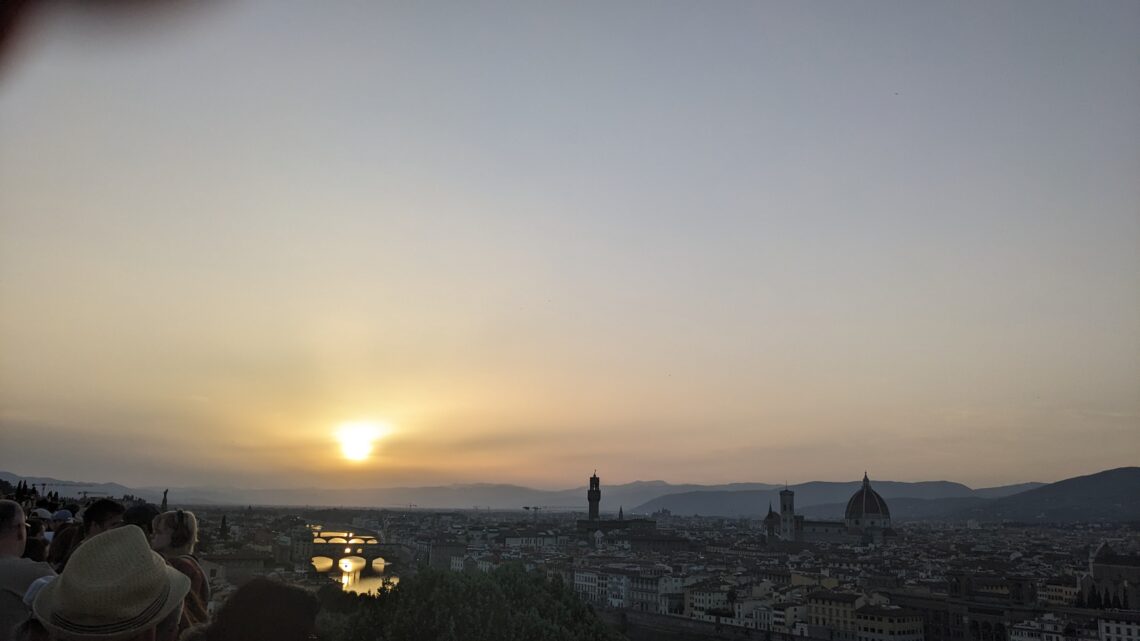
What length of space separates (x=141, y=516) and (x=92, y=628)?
1323 millimetres

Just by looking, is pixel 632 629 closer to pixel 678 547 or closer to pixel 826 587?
pixel 826 587

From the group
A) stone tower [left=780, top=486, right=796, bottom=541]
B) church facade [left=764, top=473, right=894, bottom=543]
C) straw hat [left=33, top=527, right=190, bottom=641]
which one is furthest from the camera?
stone tower [left=780, top=486, right=796, bottom=541]

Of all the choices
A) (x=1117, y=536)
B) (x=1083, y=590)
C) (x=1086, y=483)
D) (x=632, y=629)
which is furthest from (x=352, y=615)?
(x=1086, y=483)

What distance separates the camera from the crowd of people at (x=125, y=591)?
117 centimetres

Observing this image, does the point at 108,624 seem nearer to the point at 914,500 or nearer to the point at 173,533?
the point at 173,533

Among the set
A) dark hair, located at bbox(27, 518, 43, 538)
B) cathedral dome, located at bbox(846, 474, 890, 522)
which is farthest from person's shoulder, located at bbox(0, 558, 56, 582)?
cathedral dome, located at bbox(846, 474, 890, 522)

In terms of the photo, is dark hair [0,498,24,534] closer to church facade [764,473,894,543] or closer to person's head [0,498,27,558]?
person's head [0,498,27,558]

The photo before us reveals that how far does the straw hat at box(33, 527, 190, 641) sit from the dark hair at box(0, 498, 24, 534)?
763 mm

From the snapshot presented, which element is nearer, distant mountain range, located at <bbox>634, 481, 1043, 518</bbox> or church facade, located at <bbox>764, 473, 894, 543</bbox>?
church facade, located at <bbox>764, 473, 894, 543</bbox>

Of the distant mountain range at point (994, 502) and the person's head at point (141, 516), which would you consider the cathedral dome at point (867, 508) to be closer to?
the distant mountain range at point (994, 502)

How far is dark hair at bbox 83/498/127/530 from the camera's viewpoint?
2410 millimetres

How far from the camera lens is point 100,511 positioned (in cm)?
242

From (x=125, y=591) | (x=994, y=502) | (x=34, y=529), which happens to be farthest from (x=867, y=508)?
(x=125, y=591)

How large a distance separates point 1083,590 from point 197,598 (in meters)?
38.7
